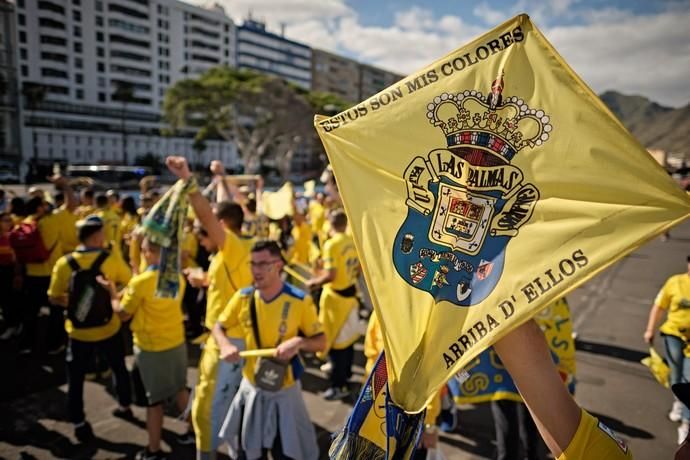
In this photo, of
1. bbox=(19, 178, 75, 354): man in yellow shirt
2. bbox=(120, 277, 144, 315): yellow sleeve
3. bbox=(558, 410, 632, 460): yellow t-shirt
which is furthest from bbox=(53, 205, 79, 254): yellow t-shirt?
bbox=(558, 410, 632, 460): yellow t-shirt

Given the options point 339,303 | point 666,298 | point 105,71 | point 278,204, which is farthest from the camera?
point 105,71

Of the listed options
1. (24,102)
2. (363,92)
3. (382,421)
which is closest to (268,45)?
(363,92)

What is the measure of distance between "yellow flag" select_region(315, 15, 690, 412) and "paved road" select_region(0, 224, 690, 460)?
136 inches

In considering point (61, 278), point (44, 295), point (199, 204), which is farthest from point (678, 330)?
point (44, 295)

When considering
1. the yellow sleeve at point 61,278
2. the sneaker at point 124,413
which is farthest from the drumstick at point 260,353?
the sneaker at point 124,413

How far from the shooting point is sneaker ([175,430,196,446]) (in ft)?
13.5

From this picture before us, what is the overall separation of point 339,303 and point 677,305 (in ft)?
11.2

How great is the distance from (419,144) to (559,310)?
8.52 feet

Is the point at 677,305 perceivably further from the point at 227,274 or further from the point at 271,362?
the point at 227,274

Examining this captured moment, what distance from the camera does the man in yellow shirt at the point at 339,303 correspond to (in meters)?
5.18

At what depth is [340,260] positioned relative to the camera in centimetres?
526

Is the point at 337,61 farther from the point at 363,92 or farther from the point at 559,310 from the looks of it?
the point at 559,310

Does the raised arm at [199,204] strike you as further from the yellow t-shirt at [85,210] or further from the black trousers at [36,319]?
the yellow t-shirt at [85,210]

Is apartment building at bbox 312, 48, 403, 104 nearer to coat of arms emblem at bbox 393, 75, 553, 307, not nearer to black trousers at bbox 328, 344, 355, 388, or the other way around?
black trousers at bbox 328, 344, 355, 388
